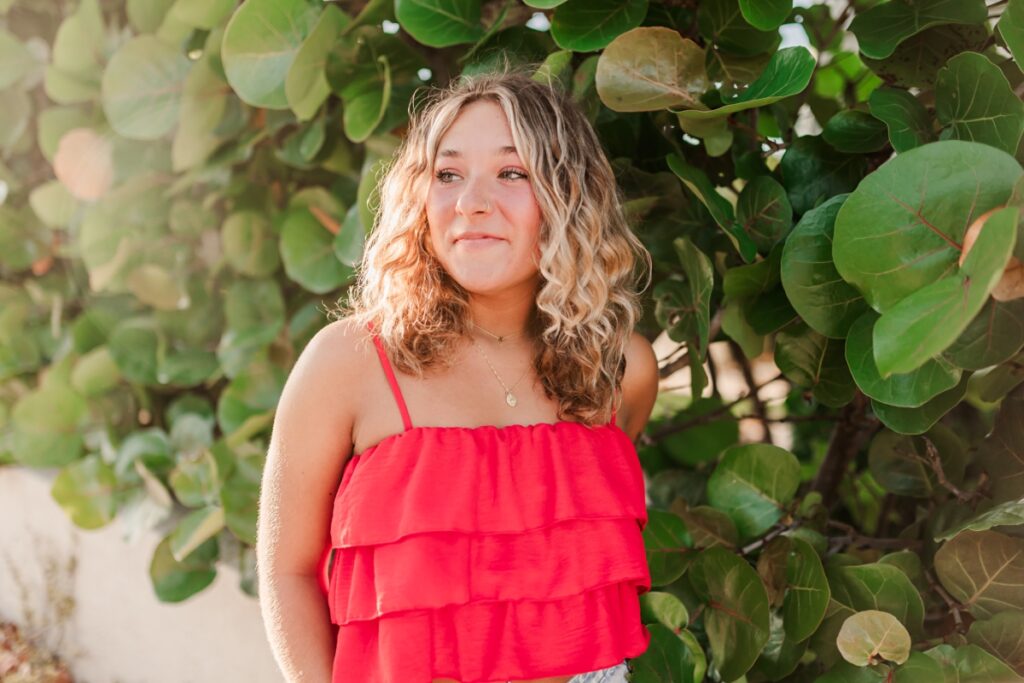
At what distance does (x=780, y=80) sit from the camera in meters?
0.95

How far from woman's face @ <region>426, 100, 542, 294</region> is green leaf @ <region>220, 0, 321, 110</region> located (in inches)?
13.7

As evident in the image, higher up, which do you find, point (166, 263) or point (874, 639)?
point (166, 263)

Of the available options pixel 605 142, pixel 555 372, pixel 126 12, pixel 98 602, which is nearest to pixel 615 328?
pixel 555 372

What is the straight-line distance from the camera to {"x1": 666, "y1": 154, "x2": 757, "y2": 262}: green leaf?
3.31 ft

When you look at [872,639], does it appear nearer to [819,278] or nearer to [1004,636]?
[1004,636]

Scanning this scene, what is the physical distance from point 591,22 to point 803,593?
70cm

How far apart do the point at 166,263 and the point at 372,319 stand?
846 millimetres

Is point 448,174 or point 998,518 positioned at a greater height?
point 448,174

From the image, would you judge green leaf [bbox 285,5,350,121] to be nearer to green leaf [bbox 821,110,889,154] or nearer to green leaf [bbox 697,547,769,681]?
green leaf [bbox 821,110,889,154]

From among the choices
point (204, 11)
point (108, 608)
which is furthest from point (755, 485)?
point (108, 608)

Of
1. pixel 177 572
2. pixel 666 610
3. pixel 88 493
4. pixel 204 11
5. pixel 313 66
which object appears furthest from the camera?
pixel 88 493

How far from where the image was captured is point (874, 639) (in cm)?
95

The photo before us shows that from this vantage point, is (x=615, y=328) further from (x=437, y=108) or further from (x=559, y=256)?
(x=437, y=108)

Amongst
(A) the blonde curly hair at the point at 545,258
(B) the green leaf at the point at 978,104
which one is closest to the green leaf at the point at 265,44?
(A) the blonde curly hair at the point at 545,258
